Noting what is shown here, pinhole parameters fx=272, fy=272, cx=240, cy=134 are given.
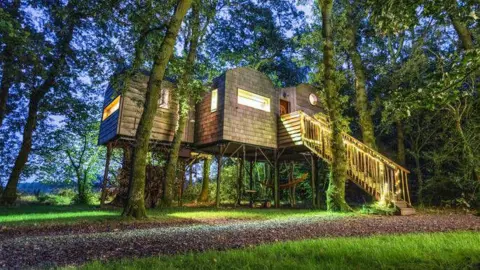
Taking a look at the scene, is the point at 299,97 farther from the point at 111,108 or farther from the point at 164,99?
the point at 111,108

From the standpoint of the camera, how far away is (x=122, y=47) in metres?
10.1

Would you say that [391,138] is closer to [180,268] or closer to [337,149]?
[337,149]

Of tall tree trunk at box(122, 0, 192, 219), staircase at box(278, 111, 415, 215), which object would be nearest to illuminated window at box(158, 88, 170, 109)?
tall tree trunk at box(122, 0, 192, 219)

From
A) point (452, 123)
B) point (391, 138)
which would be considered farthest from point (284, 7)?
point (452, 123)

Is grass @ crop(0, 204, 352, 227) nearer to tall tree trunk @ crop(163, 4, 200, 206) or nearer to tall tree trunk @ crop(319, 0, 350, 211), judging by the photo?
tall tree trunk @ crop(319, 0, 350, 211)

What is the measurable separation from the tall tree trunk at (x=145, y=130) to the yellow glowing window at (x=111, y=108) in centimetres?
560

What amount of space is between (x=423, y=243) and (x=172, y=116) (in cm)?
1195

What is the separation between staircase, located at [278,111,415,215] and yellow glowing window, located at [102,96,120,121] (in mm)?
8148

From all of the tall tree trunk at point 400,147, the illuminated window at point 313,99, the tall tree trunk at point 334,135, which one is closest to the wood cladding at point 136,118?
the tall tree trunk at point 334,135

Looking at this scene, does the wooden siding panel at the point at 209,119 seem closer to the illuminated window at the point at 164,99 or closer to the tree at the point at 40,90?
the illuminated window at the point at 164,99

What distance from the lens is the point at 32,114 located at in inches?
579

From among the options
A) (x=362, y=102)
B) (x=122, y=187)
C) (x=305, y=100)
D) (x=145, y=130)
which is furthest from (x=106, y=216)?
(x=305, y=100)

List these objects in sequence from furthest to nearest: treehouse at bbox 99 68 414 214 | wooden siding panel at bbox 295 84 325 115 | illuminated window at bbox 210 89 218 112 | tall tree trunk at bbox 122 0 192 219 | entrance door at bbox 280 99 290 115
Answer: entrance door at bbox 280 99 290 115 < wooden siding panel at bbox 295 84 325 115 < illuminated window at bbox 210 89 218 112 < treehouse at bbox 99 68 414 214 < tall tree trunk at bbox 122 0 192 219

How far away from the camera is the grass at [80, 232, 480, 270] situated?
2400mm
